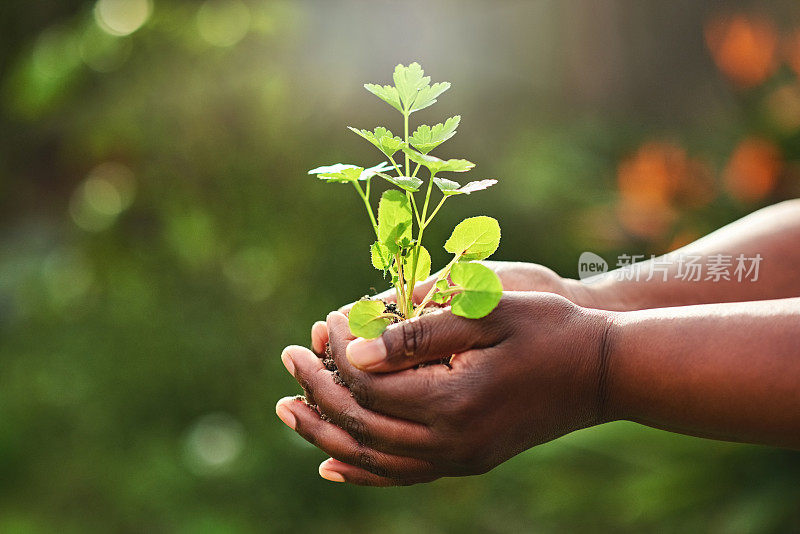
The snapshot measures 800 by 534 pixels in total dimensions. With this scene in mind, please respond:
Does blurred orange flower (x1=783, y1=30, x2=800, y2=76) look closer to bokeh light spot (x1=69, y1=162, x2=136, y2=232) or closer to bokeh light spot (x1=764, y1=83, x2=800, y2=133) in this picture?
bokeh light spot (x1=764, y1=83, x2=800, y2=133)

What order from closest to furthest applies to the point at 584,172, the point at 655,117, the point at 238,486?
the point at 238,486 → the point at 584,172 → the point at 655,117

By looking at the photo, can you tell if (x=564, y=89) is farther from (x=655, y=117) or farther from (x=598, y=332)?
(x=598, y=332)

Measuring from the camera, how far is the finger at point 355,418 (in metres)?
0.67

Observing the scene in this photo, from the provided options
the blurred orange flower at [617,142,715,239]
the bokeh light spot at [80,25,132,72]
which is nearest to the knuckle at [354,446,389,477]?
the blurred orange flower at [617,142,715,239]

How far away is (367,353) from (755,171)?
1.59m

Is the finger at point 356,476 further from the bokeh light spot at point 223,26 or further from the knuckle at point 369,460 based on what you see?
the bokeh light spot at point 223,26

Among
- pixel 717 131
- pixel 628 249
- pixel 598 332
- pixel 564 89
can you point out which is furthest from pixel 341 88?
pixel 598 332

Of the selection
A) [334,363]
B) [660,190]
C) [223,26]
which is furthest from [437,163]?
[223,26]

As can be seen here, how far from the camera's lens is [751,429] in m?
0.65

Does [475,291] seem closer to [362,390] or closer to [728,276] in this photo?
[362,390]

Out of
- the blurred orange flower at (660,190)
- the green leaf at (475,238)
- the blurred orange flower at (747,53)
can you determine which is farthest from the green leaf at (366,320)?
the blurred orange flower at (747,53)

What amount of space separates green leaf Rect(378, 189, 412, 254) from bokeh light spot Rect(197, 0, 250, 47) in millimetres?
1558

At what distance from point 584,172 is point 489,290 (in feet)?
5.43

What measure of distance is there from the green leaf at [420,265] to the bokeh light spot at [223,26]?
5.01 feet
